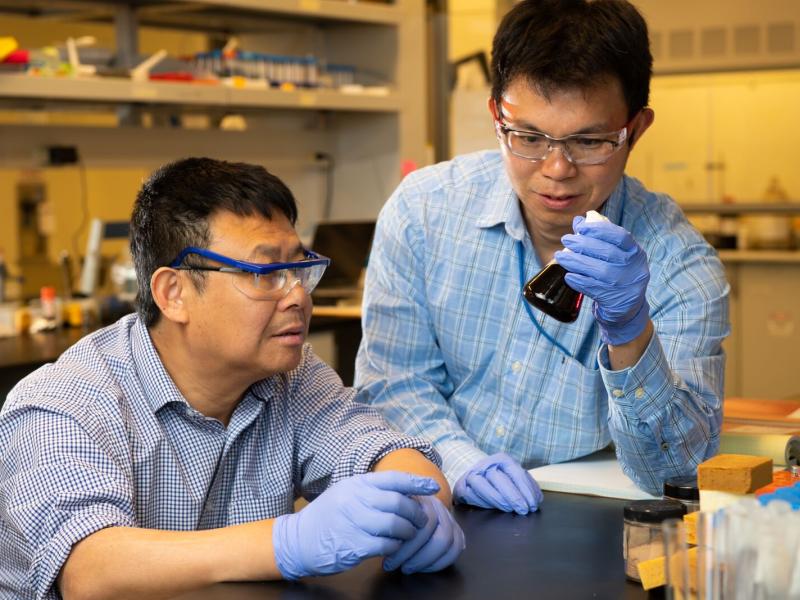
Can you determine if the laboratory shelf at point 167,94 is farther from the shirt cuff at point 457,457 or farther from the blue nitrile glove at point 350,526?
the blue nitrile glove at point 350,526

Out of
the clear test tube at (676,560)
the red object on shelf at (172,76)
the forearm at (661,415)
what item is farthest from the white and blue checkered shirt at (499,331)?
the red object on shelf at (172,76)

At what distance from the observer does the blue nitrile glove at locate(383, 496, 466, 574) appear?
4.45ft

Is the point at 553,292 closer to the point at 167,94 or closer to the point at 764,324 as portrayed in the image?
the point at 167,94

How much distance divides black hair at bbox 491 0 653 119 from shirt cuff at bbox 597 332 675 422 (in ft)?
1.49

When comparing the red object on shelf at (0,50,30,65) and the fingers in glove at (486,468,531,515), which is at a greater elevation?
the red object on shelf at (0,50,30,65)

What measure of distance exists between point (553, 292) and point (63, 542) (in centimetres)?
81

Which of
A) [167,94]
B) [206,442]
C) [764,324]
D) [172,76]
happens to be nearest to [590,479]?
[206,442]

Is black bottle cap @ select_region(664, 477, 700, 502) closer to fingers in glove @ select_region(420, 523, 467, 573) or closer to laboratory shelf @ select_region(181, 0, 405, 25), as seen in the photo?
fingers in glove @ select_region(420, 523, 467, 573)

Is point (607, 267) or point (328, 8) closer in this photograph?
point (607, 267)

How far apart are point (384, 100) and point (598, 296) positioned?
360cm

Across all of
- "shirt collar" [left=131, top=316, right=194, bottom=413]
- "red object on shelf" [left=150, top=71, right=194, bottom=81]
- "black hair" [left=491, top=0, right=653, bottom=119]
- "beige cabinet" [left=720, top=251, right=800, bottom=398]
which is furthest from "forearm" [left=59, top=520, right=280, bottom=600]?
"beige cabinet" [left=720, top=251, right=800, bottom=398]

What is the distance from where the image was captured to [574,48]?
5.94 ft

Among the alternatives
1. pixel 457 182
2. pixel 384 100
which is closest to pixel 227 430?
pixel 457 182

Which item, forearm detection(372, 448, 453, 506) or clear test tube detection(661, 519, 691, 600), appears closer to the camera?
clear test tube detection(661, 519, 691, 600)
